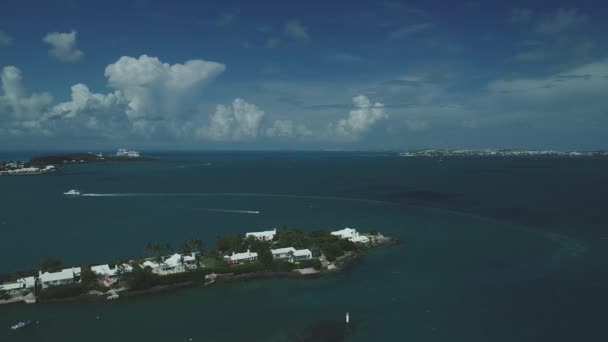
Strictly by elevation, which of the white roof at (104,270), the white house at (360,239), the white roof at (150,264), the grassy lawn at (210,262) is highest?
the white house at (360,239)

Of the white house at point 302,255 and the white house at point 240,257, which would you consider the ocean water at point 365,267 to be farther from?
the white house at point 302,255

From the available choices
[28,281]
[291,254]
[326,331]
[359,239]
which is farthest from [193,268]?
[359,239]

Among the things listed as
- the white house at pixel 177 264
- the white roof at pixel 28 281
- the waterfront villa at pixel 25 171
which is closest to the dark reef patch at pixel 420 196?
the white house at pixel 177 264

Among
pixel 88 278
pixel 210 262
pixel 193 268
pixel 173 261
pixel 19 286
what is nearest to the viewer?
pixel 19 286

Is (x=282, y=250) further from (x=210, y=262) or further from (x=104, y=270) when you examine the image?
(x=104, y=270)

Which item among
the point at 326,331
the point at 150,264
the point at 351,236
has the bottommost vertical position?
the point at 326,331
